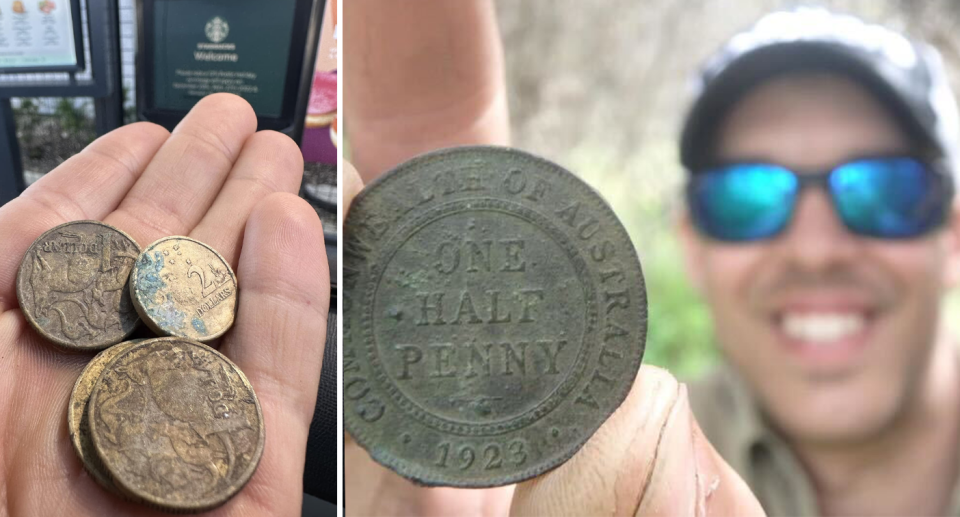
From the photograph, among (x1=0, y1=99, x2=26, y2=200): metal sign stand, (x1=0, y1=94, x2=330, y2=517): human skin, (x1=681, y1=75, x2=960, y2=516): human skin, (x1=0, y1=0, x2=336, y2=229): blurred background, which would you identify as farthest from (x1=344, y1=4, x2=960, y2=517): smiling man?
(x1=0, y1=99, x2=26, y2=200): metal sign stand

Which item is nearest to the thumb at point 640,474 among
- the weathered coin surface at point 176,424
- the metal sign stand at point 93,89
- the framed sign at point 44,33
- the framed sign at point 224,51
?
the weathered coin surface at point 176,424

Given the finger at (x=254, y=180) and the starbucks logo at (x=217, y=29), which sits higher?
the starbucks logo at (x=217, y=29)

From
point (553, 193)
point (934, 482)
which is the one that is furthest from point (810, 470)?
point (553, 193)

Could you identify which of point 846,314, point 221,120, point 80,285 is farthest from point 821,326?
point 80,285

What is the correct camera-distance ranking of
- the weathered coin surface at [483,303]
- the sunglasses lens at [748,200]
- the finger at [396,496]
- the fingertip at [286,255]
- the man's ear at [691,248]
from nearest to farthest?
1. the weathered coin surface at [483,303]
2. the fingertip at [286,255]
3. the finger at [396,496]
4. the sunglasses lens at [748,200]
5. the man's ear at [691,248]

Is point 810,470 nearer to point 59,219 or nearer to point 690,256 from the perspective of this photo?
point 690,256

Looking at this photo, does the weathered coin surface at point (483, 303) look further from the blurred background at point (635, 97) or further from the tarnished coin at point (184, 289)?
the blurred background at point (635, 97)
